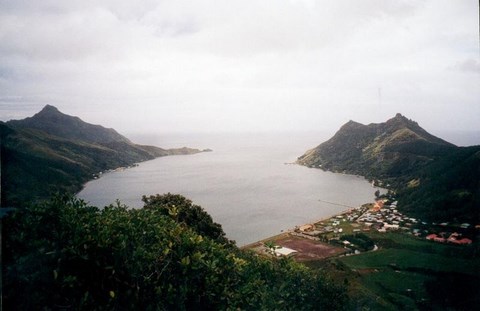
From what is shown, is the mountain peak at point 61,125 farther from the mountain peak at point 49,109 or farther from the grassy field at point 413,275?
the grassy field at point 413,275

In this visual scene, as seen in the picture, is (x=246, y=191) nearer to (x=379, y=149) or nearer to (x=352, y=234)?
(x=352, y=234)

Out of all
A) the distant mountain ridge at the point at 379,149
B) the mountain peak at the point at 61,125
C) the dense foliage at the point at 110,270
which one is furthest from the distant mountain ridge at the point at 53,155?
the distant mountain ridge at the point at 379,149

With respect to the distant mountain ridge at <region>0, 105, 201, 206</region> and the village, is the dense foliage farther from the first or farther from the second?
the village

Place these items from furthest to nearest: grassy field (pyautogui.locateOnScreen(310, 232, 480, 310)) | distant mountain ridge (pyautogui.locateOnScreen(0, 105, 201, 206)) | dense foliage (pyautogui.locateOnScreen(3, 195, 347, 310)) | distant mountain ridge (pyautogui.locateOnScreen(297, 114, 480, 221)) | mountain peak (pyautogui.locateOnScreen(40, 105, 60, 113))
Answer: mountain peak (pyautogui.locateOnScreen(40, 105, 60, 113))
distant mountain ridge (pyautogui.locateOnScreen(0, 105, 201, 206))
distant mountain ridge (pyautogui.locateOnScreen(297, 114, 480, 221))
grassy field (pyautogui.locateOnScreen(310, 232, 480, 310))
dense foliage (pyautogui.locateOnScreen(3, 195, 347, 310))

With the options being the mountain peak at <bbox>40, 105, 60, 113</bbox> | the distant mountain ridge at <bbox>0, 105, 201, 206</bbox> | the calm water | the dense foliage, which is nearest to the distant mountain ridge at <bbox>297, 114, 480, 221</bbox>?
the calm water

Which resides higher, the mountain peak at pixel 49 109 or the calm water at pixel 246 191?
the mountain peak at pixel 49 109

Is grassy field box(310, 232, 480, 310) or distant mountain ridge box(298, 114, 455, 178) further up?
distant mountain ridge box(298, 114, 455, 178)

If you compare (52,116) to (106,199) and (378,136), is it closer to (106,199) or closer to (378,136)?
(106,199)
